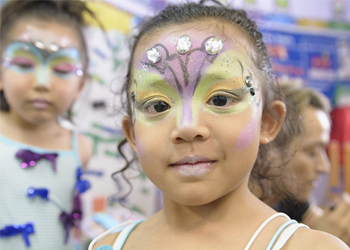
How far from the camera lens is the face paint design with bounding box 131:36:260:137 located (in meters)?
0.76

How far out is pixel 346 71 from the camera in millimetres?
3057

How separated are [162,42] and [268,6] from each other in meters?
2.42

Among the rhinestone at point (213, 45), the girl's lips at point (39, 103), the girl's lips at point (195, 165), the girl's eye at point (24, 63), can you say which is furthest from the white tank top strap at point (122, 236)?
the girl's eye at point (24, 63)

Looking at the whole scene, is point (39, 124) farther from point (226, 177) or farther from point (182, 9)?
point (226, 177)

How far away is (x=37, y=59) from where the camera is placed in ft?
4.42

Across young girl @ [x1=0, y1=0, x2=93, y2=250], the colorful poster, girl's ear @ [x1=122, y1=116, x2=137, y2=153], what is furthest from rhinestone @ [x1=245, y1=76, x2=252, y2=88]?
the colorful poster

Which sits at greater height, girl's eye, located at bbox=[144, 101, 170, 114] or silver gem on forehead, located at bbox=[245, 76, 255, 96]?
silver gem on forehead, located at bbox=[245, 76, 255, 96]

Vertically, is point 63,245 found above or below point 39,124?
below

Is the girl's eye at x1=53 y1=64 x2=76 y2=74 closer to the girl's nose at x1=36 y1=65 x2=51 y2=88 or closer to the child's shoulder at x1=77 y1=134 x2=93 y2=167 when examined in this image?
the girl's nose at x1=36 y1=65 x2=51 y2=88

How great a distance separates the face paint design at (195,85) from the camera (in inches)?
29.8

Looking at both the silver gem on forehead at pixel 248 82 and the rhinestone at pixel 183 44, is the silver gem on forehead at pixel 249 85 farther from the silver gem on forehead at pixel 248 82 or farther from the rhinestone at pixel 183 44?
the rhinestone at pixel 183 44

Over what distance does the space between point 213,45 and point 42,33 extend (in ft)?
2.87

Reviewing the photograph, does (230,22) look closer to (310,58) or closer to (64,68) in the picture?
(64,68)

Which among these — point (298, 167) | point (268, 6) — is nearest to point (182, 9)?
point (298, 167)
